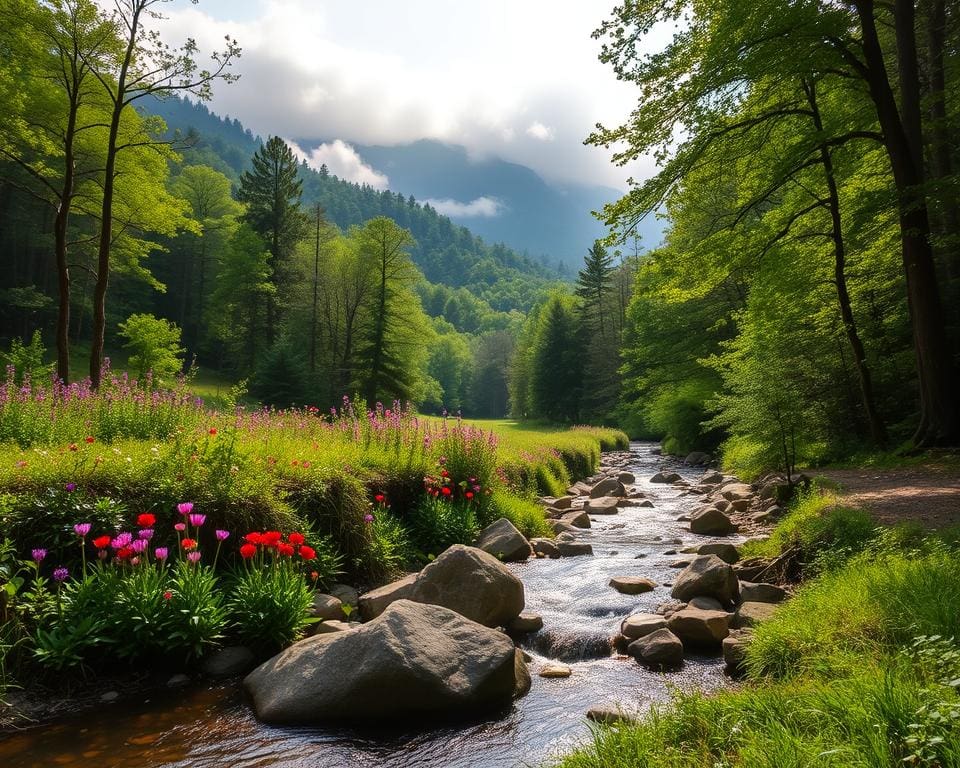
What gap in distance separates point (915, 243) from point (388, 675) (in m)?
12.0

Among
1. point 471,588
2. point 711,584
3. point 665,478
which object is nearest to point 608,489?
point 665,478

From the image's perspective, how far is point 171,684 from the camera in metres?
4.55

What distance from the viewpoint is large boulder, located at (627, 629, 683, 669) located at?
5.16 meters

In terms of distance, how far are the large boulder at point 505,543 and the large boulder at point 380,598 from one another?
2.62 m

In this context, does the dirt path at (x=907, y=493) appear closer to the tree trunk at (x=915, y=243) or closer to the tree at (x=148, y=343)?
the tree trunk at (x=915, y=243)

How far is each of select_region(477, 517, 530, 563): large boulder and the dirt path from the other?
479 cm

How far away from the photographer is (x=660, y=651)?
5.18m

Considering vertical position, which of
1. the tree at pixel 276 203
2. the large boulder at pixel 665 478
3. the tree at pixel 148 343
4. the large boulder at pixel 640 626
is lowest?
the large boulder at pixel 665 478

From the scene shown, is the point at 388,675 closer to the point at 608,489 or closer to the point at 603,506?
the point at 603,506

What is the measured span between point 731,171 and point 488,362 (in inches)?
3321

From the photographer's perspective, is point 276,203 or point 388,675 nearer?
point 388,675

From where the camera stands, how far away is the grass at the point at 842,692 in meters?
2.32

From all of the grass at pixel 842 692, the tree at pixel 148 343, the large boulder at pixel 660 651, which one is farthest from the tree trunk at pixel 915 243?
the tree at pixel 148 343

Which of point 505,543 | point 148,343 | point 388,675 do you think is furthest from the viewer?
point 148,343
